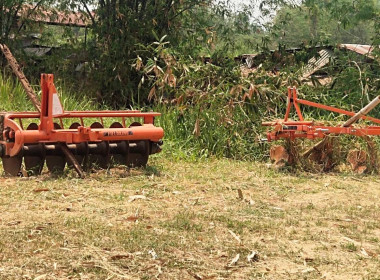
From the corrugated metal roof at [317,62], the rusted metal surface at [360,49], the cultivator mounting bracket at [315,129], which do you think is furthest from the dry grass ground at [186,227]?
the rusted metal surface at [360,49]

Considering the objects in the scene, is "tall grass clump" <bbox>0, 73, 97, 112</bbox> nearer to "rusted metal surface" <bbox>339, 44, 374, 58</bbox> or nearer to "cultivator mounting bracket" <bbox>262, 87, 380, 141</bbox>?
"cultivator mounting bracket" <bbox>262, 87, 380, 141</bbox>

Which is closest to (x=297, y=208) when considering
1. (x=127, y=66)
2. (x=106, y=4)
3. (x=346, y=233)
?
(x=346, y=233)

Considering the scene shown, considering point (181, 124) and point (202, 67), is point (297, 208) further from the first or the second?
point (202, 67)

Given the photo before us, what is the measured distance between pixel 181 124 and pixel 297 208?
389cm

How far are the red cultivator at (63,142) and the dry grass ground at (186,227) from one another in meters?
0.23

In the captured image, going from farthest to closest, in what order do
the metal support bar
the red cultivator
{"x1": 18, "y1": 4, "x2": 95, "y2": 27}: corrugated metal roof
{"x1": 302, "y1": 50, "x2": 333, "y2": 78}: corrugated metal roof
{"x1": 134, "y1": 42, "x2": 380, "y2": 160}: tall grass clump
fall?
{"x1": 18, "y1": 4, "x2": 95, "y2": 27}: corrugated metal roof < {"x1": 302, "y1": 50, "x2": 333, "y2": 78}: corrugated metal roof < {"x1": 134, "y1": 42, "x2": 380, "y2": 160}: tall grass clump < the metal support bar < the red cultivator

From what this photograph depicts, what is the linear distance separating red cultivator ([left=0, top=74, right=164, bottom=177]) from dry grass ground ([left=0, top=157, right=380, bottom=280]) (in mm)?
228

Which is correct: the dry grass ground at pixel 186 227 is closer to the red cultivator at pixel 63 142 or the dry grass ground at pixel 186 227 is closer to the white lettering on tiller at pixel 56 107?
the red cultivator at pixel 63 142

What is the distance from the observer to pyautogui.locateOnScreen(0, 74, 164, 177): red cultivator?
6.21m

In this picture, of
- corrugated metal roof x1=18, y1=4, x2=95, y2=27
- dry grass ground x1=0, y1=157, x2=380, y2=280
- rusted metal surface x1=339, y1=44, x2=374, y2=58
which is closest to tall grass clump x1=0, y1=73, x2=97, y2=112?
corrugated metal roof x1=18, y1=4, x2=95, y2=27

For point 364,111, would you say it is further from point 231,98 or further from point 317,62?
point 317,62

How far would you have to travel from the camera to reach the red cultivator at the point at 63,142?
20.4 feet

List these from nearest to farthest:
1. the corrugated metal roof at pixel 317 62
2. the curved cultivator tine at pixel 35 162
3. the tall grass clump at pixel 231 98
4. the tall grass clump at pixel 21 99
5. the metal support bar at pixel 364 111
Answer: the curved cultivator tine at pixel 35 162, the metal support bar at pixel 364 111, the tall grass clump at pixel 231 98, the tall grass clump at pixel 21 99, the corrugated metal roof at pixel 317 62

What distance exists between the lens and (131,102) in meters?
11.3
